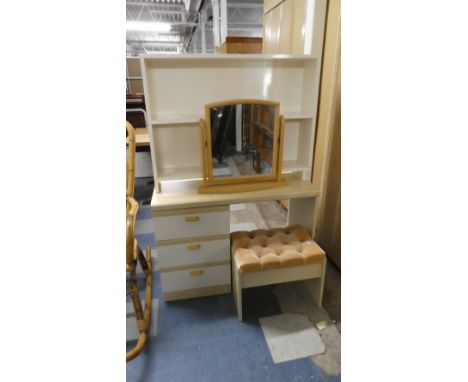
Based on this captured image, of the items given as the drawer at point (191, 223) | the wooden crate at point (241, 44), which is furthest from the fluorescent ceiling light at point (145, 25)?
the drawer at point (191, 223)

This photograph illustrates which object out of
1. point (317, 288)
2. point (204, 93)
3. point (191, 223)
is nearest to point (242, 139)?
point (204, 93)

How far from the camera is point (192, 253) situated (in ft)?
5.21

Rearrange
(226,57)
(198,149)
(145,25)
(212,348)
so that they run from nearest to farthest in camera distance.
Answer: (212,348), (226,57), (198,149), (145,25)

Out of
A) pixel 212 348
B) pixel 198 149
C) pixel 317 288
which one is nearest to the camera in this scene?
pixel 212 348

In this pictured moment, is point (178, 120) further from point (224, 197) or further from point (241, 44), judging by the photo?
point (241, 44)

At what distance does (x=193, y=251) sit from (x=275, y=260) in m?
0.48

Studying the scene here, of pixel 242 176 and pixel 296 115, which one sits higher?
pixel 296 115

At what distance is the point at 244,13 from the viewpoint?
616 cm

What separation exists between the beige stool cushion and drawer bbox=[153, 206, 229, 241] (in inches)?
5.9

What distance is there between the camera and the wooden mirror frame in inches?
59.7

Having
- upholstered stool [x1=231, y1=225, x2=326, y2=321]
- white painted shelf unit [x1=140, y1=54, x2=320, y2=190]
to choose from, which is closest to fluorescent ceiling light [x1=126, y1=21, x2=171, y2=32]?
white painted shelf unit [x1=140, y1=54, x2=320, y2=190]

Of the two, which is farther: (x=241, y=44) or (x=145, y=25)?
(x=145, y=25)
